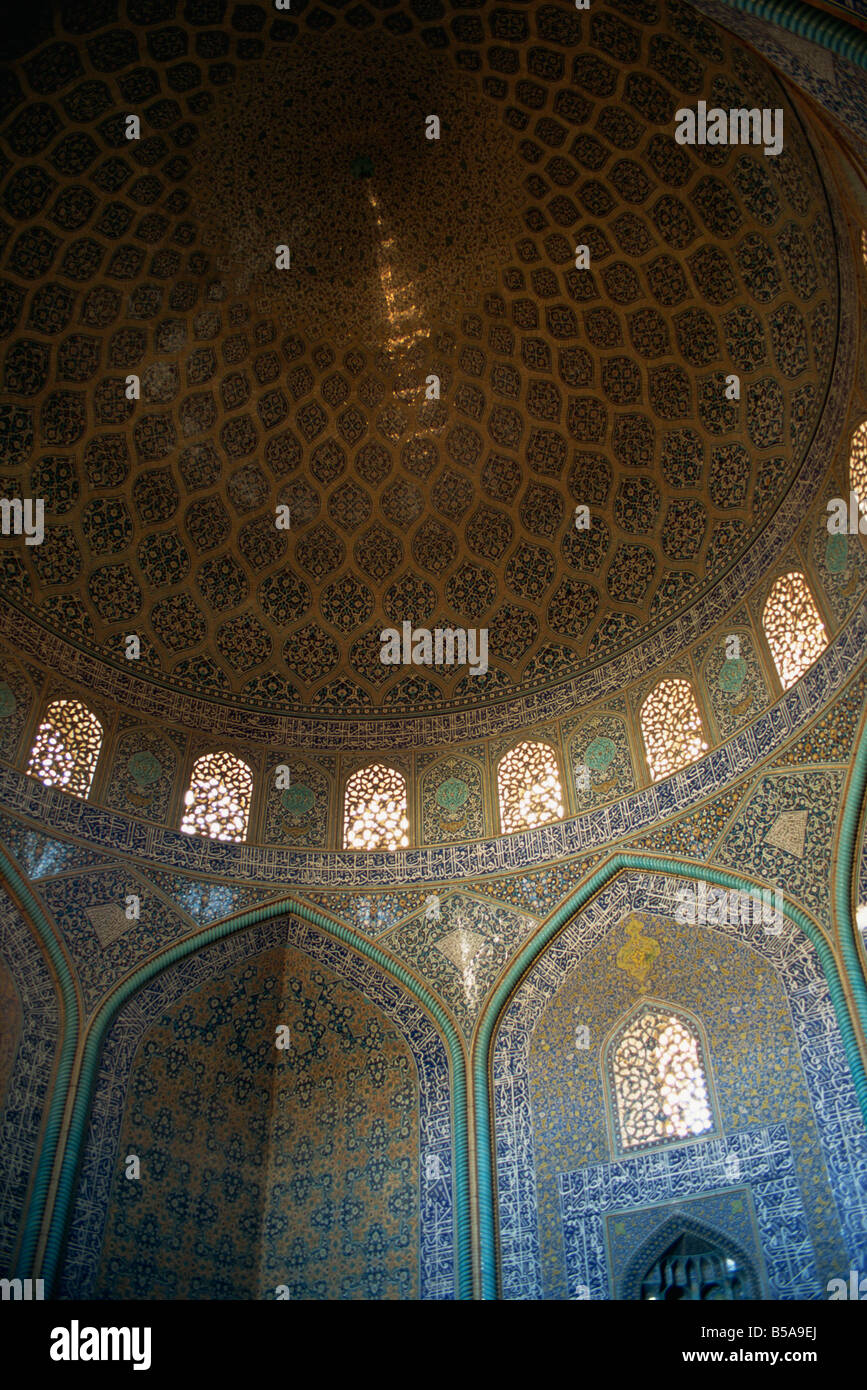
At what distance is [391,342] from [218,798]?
17.9 feet

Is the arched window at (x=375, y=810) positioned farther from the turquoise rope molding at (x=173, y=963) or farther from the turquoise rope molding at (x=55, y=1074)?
the turquoise rope molding at (x=55, y=1074)

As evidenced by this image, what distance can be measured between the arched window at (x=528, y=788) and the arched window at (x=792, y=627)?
2.53 meters

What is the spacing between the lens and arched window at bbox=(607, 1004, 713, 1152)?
31.8 ft

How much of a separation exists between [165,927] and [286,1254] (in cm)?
300

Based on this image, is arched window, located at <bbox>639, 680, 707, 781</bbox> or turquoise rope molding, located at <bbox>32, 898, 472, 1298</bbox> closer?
turquoise rope molding, located at <bbox>32, 898, 472, 1298</bbox>

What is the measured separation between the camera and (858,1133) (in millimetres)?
8547

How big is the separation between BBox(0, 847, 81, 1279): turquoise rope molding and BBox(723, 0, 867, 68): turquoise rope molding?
8.60 m

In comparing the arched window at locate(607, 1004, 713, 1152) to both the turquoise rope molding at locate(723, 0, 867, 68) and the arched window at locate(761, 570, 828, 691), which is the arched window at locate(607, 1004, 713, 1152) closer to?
the arched window at locate(761, 570, 828, 691)

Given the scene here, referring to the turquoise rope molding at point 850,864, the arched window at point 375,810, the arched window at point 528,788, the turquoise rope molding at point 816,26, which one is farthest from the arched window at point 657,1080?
the turquoise rope molding at point 816,26

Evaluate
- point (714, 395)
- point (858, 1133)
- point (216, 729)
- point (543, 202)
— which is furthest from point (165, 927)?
point (543, 202)

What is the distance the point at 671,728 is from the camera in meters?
11.7

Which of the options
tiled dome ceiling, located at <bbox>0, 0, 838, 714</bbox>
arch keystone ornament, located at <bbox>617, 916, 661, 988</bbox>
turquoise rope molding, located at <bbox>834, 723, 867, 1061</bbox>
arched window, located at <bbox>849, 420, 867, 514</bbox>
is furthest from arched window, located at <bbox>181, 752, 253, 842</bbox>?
arched window, located at <bbox>849, 420, 867, 514</bbox>

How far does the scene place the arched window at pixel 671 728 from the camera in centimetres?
1145
